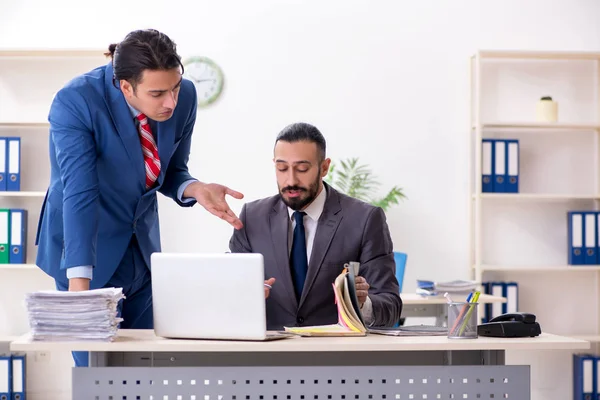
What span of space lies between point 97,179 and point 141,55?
1.14ft

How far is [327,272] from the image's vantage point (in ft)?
8.86

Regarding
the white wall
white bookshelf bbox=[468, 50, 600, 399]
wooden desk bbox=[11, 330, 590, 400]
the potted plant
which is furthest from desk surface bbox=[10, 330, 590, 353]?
white bookshelf bbox=[468, 50, 600, 399]

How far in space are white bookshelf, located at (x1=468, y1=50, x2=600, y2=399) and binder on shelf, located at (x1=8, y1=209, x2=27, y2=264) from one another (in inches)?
111

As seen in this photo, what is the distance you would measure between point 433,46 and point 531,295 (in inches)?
69.2

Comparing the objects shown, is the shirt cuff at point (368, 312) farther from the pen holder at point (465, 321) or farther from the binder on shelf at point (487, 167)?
the binder on shelf at point (487, 167)

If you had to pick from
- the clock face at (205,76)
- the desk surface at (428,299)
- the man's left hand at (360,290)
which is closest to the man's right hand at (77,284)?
the man's left hand at (360,290)

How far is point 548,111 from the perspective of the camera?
5203 mm

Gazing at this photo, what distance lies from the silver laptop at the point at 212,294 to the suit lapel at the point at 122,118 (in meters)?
0.38

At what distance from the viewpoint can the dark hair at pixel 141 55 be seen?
2.08m

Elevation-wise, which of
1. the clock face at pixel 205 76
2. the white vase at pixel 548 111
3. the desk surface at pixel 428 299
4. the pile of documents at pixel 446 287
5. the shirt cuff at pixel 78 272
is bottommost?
the desk surface at pixel 428 299

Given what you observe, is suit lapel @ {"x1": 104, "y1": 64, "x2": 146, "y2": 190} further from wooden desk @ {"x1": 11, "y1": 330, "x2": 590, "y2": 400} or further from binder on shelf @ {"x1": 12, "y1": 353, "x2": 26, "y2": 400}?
binder on shelf @ {"x1": 12, "y1": 353, "x2": 26, "y2": 400}

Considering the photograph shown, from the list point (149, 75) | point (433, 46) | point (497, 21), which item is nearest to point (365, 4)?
point (433, 46)

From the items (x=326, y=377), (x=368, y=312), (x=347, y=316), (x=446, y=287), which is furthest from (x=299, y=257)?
(x=446, y=287)

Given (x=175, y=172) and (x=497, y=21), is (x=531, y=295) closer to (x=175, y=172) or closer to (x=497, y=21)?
(x=497, y=21)
